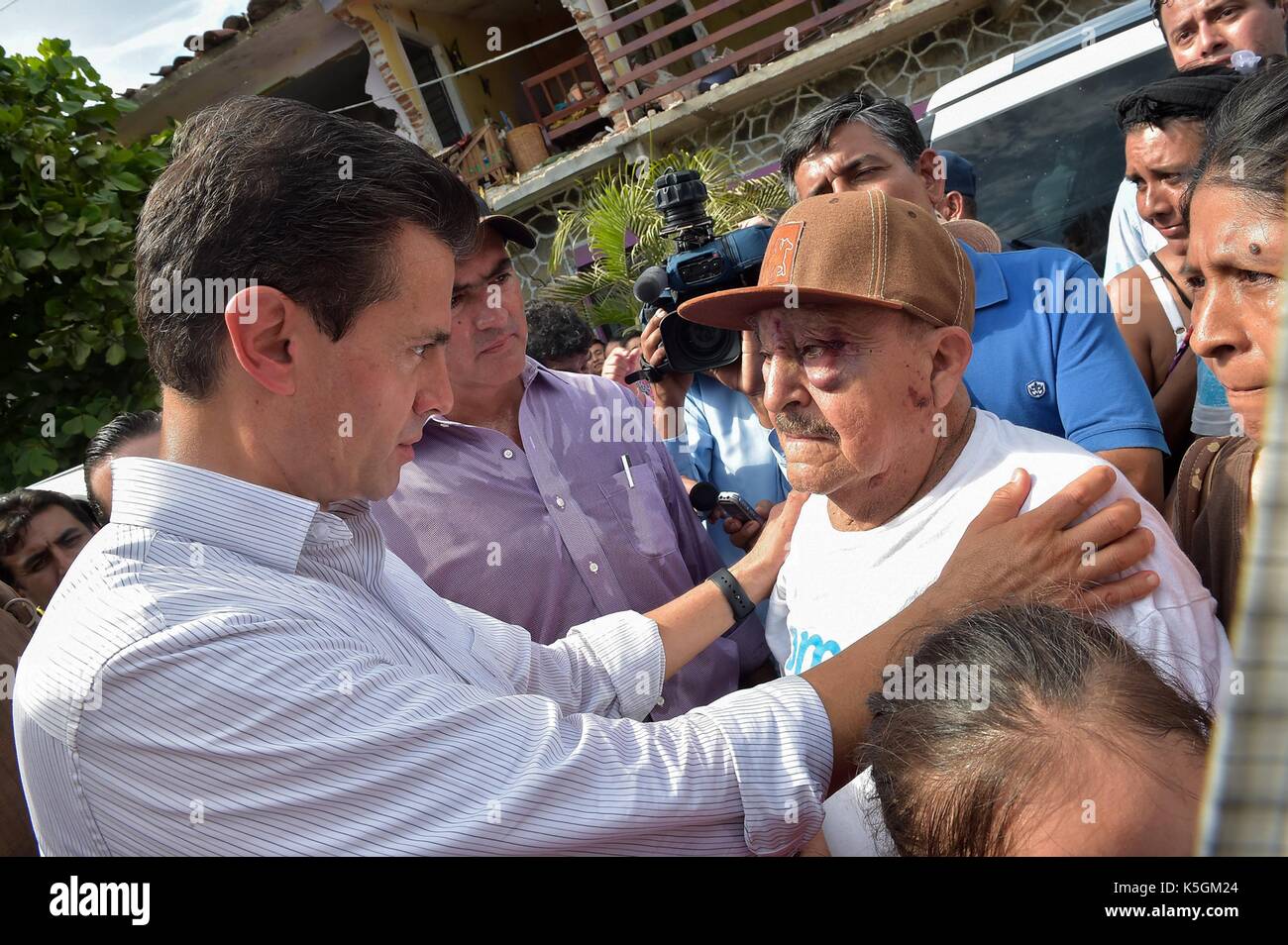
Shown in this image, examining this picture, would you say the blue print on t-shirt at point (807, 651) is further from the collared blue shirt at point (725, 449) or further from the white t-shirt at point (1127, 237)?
the white t-shirt at point (1127, 237)

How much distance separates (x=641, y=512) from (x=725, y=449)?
428 millimetres

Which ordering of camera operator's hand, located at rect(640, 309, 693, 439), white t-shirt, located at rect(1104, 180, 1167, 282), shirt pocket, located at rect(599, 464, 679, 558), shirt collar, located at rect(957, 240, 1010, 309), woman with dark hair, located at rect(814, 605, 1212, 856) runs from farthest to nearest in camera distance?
white t-shirt, located at rect(1104, 180, 1167, 282) < camera operator's hand, located at rect(640, 309, 693, 439) < shirt pocket, located at rect(599, 464, 679, 558) < shirt collar, located at rect(957, 240, 1010, 309) < woman with dark hair, located at rect(814, 605, 1212, 856)

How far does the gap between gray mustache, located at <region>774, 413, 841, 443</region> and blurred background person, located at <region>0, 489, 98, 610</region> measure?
297 cm

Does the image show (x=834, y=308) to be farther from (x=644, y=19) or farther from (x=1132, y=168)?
(x=644, y=19)

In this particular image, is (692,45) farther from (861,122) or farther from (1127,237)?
(861,122)

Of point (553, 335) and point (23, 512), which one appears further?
point (553, 335)

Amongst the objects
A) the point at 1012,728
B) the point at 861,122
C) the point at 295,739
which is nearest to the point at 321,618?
the point at 295,739

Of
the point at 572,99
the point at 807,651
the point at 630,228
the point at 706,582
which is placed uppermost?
the point at 572,99

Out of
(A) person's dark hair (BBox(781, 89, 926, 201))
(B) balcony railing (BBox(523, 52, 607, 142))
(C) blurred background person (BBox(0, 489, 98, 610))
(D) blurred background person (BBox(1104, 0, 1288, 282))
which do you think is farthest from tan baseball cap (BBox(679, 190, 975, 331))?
(B) balcony railing (BBox(523, 52, 607, 142))

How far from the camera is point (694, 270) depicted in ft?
8.07

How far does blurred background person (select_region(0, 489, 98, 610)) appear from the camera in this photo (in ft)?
12.1

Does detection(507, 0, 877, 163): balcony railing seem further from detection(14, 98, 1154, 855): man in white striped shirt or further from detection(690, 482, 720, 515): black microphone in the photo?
detection(14, 98, 1154, 855): man in white striped shirt

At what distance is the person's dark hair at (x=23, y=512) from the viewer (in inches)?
146

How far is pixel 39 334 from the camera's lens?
15.5 feet
